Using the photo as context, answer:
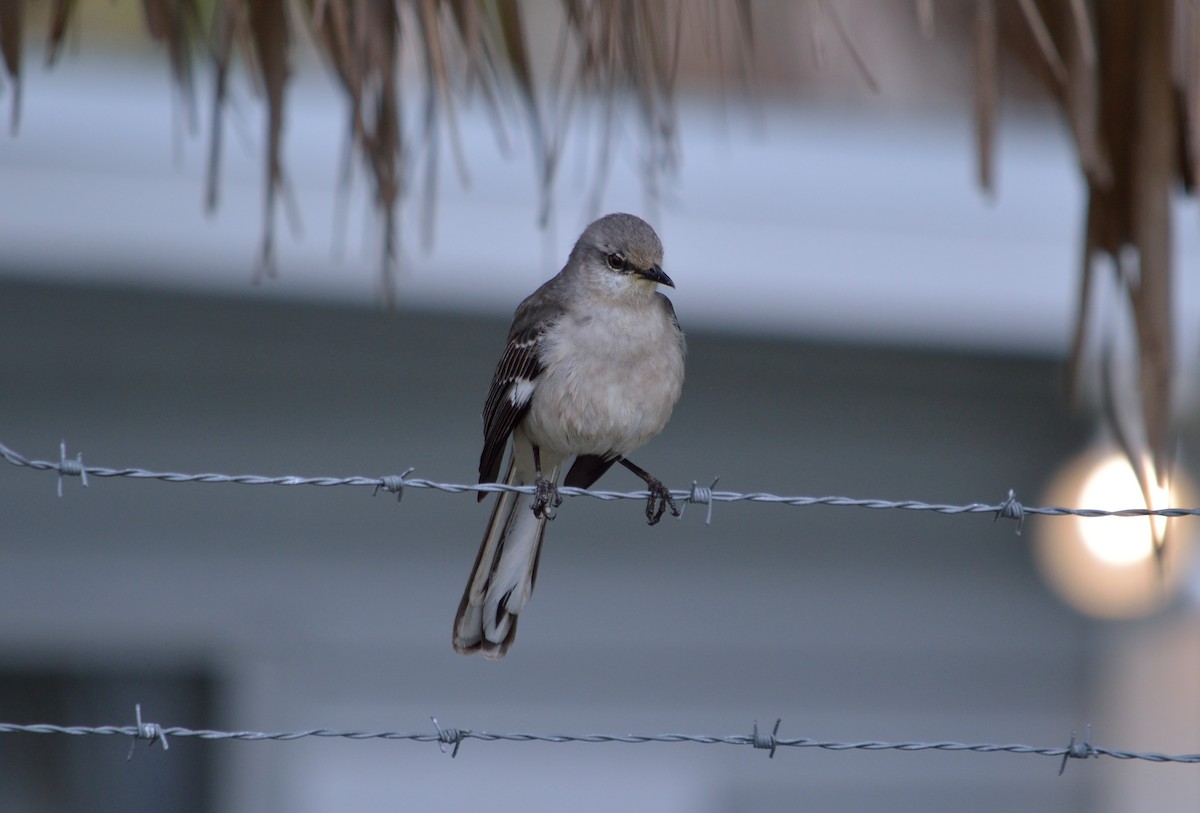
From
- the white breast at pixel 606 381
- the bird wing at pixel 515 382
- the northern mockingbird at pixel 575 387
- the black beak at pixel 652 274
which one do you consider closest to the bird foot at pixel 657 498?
the northern mockingbird at pixel 575 387

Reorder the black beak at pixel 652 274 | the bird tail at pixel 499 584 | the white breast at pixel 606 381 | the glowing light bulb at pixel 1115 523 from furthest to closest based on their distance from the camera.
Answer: the glowing light bulb at pixel 1115 523 < the black beak at pixel 652 274 < the white breast at pixel 606 381 < the bird tail at pixel 499 584

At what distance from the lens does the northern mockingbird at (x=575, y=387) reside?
142 inches

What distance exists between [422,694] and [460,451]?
128cm

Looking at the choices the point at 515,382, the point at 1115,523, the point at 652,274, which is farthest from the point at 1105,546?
the point at 515,382

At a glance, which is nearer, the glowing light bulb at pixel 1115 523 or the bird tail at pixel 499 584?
the bird tail at pixel 499 584

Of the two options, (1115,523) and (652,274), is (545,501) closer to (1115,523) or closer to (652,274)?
(652,274)

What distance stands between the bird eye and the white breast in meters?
0.13

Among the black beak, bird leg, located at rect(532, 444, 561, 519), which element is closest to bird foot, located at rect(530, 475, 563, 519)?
bird leg, located at rect(532, 444, 561, 519)

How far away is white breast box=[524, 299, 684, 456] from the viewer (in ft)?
12.3

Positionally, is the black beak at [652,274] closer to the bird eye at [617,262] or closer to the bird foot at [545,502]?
the bird eye at [617,262]

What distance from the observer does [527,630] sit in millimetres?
6684

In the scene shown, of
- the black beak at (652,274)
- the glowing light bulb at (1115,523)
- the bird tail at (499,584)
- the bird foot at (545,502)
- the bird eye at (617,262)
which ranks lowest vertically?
the bird tail at (499,584)

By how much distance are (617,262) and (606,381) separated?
41 cm

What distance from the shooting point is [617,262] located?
3910 millimetres
